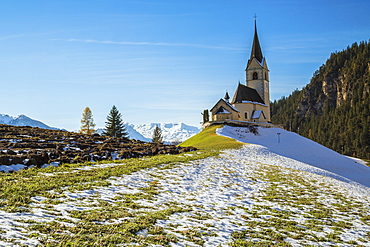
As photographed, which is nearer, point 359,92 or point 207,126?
point 207,126

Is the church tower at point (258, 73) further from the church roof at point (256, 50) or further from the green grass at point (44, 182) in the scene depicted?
the green grass at point (44, 182)

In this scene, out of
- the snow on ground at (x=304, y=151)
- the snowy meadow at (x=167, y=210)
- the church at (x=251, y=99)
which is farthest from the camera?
the church at (x=251, y=99)

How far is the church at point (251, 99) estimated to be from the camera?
70.8 m

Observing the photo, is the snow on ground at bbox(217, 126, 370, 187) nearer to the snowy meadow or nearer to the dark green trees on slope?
the snowy meadow

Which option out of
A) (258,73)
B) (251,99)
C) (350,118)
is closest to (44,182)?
(251,99)

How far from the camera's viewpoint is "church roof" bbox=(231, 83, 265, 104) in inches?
2958

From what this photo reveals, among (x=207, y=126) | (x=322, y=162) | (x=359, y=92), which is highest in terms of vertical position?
(x=359, y=92)

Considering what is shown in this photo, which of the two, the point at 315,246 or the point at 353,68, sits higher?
the point at 353,68

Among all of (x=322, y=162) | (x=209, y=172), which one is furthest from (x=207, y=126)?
(x=209, y=172)

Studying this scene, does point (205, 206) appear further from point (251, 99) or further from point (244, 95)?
point (251, 99)

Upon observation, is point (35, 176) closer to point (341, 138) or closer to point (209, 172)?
point (209, 172)

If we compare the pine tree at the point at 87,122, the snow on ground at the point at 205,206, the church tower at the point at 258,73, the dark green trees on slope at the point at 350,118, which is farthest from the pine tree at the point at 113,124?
the dark green trees on slope at the point at 350,118

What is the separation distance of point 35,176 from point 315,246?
11.1 meters

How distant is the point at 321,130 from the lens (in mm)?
168375
